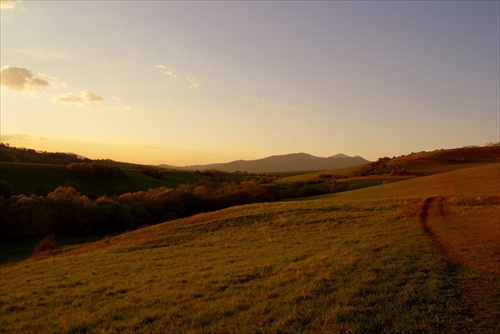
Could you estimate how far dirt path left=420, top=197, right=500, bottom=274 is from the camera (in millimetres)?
16562

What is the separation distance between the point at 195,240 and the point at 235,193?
1630 inches

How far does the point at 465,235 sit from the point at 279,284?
584 inches

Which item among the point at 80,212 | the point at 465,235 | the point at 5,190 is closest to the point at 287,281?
the point at 465,235

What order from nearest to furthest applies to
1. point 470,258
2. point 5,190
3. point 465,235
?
point 470,258
point 465,235
point 5,190

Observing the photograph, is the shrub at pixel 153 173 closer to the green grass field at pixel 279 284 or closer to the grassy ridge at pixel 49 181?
the grassy ridge at pixel 49 181

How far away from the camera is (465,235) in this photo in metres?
22.6

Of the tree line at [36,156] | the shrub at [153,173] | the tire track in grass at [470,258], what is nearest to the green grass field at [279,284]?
the tire track in grass at [470,258]

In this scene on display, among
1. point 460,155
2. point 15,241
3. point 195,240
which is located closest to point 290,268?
point 195,240

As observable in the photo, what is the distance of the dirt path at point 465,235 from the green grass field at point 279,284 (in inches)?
4.9

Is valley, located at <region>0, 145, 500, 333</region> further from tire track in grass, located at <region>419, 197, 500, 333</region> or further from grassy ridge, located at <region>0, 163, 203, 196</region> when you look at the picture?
grassy ridge, located at <region>0, 163, 203, 196</region>

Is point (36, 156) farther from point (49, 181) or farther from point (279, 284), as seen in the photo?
point (279, 284)

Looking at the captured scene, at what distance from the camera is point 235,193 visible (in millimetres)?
72438

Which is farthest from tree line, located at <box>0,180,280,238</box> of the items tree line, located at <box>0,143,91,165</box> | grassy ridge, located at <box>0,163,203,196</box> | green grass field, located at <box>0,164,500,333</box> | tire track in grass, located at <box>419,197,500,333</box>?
tree line, located at <box>0,143,91,165</box>

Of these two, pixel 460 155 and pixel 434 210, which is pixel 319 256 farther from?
pixel 460 155
